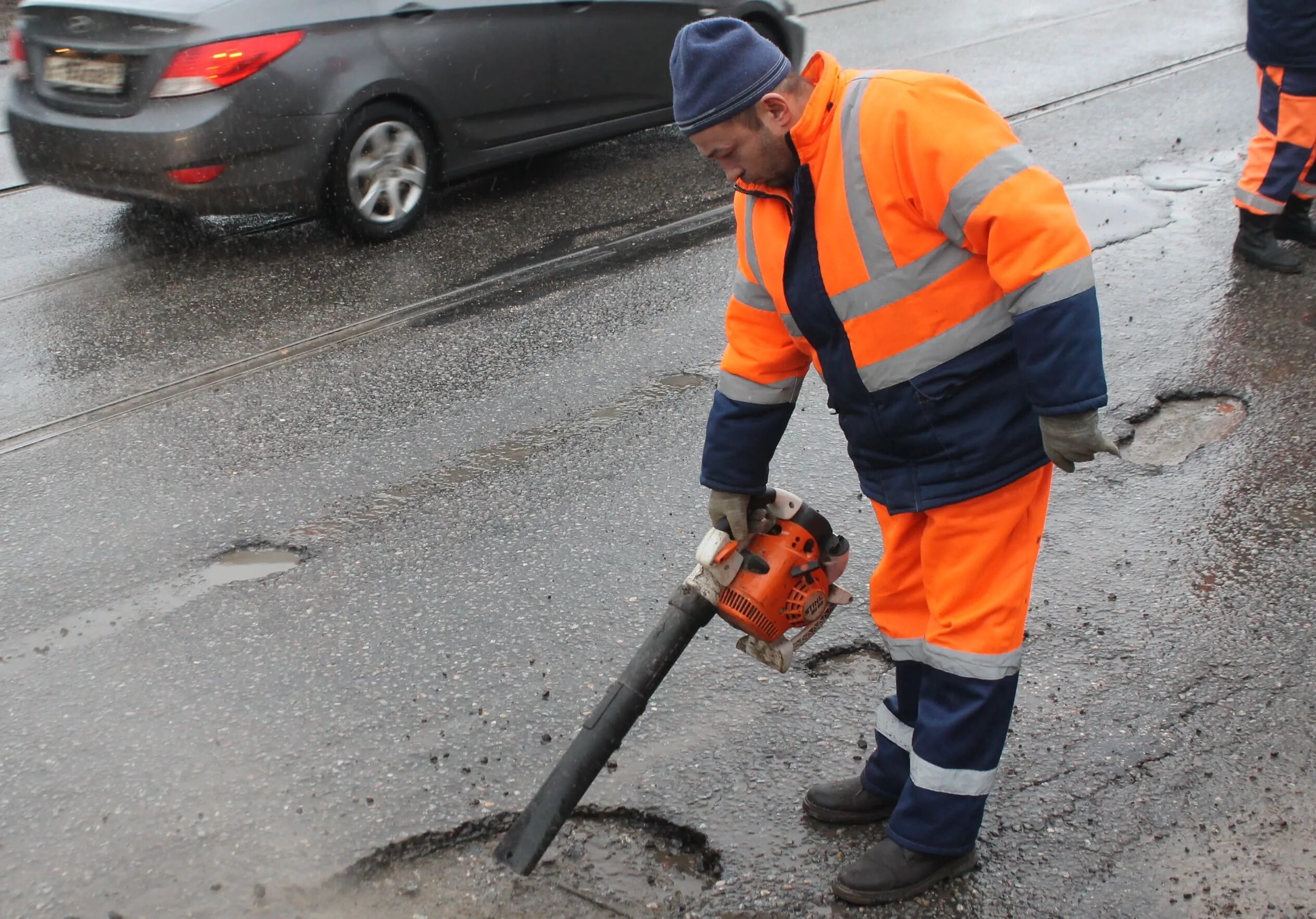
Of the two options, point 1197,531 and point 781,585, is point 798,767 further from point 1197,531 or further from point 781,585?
point 1197,531

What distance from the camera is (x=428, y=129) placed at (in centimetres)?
702

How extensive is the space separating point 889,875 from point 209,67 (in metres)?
5.21

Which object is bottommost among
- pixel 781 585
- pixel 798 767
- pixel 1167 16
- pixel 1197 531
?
pixel 1167 16

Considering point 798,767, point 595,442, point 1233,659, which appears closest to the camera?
point 798,767

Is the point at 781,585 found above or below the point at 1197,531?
above

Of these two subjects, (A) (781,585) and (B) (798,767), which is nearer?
(A) (781,585)

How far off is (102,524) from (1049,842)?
10.1 feet

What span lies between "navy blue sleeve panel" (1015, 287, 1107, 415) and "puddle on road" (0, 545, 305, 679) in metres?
2.50

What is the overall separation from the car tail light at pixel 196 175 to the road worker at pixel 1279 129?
4.94 m

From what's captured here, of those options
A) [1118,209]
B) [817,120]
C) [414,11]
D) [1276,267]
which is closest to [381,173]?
[414,11]

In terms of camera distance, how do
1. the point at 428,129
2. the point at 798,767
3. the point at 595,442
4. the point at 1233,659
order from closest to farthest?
the point at 798,767, the point at 1233,659, the point at 595,442, the point at 428,129

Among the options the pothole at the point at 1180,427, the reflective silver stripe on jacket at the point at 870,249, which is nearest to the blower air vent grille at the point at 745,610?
the reflective silver stripe on jacket at the point at 870,249

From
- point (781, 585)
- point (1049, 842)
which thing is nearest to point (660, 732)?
point (781, 585)

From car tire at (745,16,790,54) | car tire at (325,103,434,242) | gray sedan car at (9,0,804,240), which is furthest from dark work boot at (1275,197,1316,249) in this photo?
car tire at (325,103,434,242)
